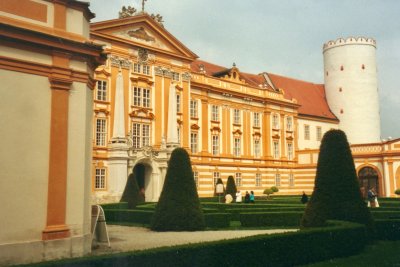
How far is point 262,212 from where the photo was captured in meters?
21.3

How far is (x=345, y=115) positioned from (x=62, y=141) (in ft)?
164

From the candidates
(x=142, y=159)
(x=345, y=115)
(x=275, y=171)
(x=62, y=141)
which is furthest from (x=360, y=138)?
(x=62, y=141)

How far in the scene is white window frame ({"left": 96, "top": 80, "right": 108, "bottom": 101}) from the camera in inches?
1302

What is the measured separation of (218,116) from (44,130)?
32.4m

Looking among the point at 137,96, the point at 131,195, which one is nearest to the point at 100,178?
the point at 131,195

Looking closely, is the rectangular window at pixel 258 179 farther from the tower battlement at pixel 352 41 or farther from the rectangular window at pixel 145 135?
the tower battlement at pixel 352 41

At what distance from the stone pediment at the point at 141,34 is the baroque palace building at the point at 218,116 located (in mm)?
80

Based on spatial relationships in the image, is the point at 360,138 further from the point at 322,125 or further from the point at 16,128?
the point at 16,128

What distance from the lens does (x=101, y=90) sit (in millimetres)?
33281

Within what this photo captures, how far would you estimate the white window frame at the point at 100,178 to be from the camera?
3189cm

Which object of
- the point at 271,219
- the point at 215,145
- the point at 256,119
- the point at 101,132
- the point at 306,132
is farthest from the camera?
the point at 306,132

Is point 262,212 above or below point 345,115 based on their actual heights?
below

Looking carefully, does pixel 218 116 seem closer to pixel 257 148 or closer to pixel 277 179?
pixel 257 148

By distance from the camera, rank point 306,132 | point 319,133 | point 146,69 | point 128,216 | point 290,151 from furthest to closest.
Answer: point 319,133
point 306,132
point 290,151
point 146,69
point 128,216
